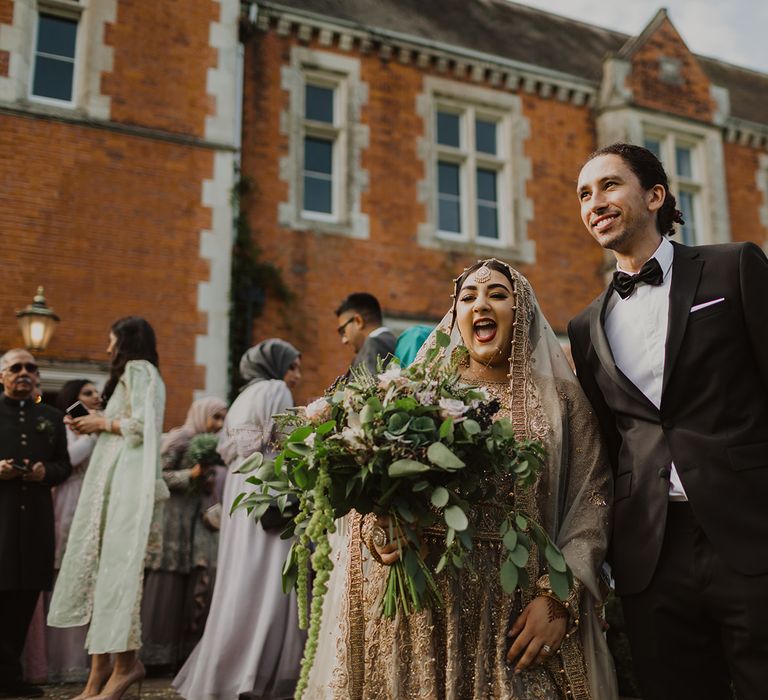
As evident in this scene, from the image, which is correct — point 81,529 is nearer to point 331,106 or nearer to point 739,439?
point 739,439

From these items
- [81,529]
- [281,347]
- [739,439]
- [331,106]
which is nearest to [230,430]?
[281,347]

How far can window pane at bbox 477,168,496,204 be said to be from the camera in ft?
38.1

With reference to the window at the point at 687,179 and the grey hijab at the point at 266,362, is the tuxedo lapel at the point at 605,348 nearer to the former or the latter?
the grey hijab at the point at 266,362

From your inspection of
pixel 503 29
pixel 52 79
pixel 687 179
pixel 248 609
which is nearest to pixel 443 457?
pixel 248 609

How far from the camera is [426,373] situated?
94.0 inches

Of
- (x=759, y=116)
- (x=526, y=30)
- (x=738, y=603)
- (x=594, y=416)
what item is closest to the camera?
(x=738, y=603)

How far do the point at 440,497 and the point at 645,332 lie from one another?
896 mm

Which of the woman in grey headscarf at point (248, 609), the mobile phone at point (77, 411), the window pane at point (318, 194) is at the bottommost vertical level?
the woman in grey headscarf at point (248, 609)

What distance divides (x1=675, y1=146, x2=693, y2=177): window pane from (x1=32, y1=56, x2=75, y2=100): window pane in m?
8.87

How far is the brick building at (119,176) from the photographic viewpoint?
8625mm

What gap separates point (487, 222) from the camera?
11.5 metres

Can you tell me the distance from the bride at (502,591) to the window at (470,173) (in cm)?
848

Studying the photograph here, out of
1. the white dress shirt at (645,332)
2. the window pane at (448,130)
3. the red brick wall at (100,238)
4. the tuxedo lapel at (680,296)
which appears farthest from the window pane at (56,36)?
the tuxedo lapel at (680,296)

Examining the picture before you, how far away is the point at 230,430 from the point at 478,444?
2945mm
